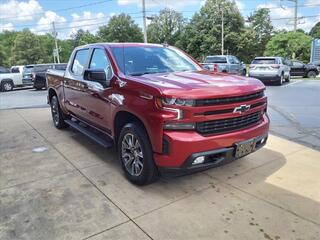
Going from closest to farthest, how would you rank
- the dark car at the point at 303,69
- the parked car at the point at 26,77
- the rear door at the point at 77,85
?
1. the rear door at the point at 77,85
2. the parked car at the point at 26,77
3. the dark car at the point at 303,69

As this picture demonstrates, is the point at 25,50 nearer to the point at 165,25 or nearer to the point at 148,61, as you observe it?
the point at 165,25

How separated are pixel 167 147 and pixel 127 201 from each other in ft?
2.74

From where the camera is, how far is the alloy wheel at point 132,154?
3.75m

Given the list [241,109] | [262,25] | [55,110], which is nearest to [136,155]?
[241,109]

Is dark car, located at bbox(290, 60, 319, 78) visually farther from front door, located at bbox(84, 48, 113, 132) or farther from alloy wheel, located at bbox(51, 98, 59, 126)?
front door, located at bbox(84, 48, 113, 132)

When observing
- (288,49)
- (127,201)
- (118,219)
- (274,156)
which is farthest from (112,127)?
(288,49)

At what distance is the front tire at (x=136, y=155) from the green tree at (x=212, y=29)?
161 ft

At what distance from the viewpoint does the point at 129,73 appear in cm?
412

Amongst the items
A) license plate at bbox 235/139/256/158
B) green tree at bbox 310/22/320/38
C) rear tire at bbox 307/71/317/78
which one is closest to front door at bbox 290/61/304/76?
rear tire at bbox 307/71/317/78

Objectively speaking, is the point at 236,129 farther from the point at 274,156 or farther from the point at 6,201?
the point at 6,201

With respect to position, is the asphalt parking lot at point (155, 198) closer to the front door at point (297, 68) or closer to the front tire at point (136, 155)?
the front tire at point (136, 155)

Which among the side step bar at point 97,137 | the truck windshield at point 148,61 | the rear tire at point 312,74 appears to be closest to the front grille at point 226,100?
the truck windshield at point 148,61

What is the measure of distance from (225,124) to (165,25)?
6712cm

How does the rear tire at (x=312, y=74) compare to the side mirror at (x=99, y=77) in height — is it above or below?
below
